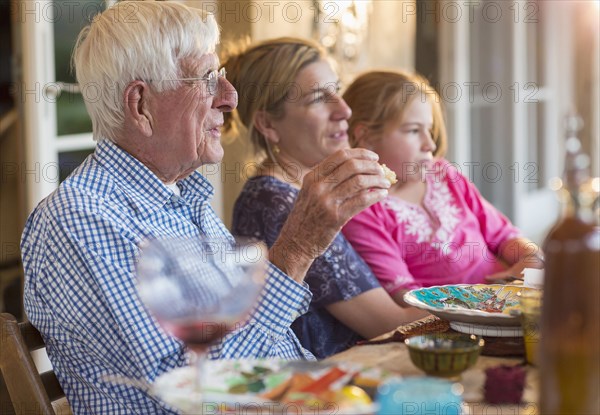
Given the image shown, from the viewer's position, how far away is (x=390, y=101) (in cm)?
266

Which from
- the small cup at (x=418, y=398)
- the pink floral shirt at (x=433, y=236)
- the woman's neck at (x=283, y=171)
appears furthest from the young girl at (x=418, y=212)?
the small cup at (x=418, y=398)

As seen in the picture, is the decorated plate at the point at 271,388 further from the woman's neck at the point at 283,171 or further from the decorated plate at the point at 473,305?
the woman's neck at the point at 283,171

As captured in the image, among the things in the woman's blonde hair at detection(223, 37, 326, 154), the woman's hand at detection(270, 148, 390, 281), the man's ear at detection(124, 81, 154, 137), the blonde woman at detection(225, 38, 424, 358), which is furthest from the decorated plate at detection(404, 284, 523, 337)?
the woman's blonde hair at detection(223, 37, 326, 154)

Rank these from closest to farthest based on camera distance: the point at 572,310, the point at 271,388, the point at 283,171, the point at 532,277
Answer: the point at 572,310, the point at 271,388, the point at 532,277, the point at 283,171

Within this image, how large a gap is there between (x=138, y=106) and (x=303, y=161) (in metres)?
0.70

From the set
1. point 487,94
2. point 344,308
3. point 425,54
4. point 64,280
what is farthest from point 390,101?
point 487,94

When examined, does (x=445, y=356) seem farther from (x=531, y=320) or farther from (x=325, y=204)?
(x=325, y=204)

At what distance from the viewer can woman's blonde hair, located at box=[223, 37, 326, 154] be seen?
7.96 ft

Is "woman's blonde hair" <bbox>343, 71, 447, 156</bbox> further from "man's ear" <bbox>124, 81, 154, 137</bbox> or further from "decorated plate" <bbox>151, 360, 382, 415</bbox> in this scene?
"decorated plate" <bbox>151, 360, 382, 415</bbox>

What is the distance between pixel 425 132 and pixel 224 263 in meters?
1.66

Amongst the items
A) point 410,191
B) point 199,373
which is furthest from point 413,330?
point 410,191

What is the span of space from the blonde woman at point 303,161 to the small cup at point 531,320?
762 millimetres

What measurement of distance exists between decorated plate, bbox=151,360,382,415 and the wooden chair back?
377 millimetres

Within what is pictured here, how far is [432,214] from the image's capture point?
2.66 m
